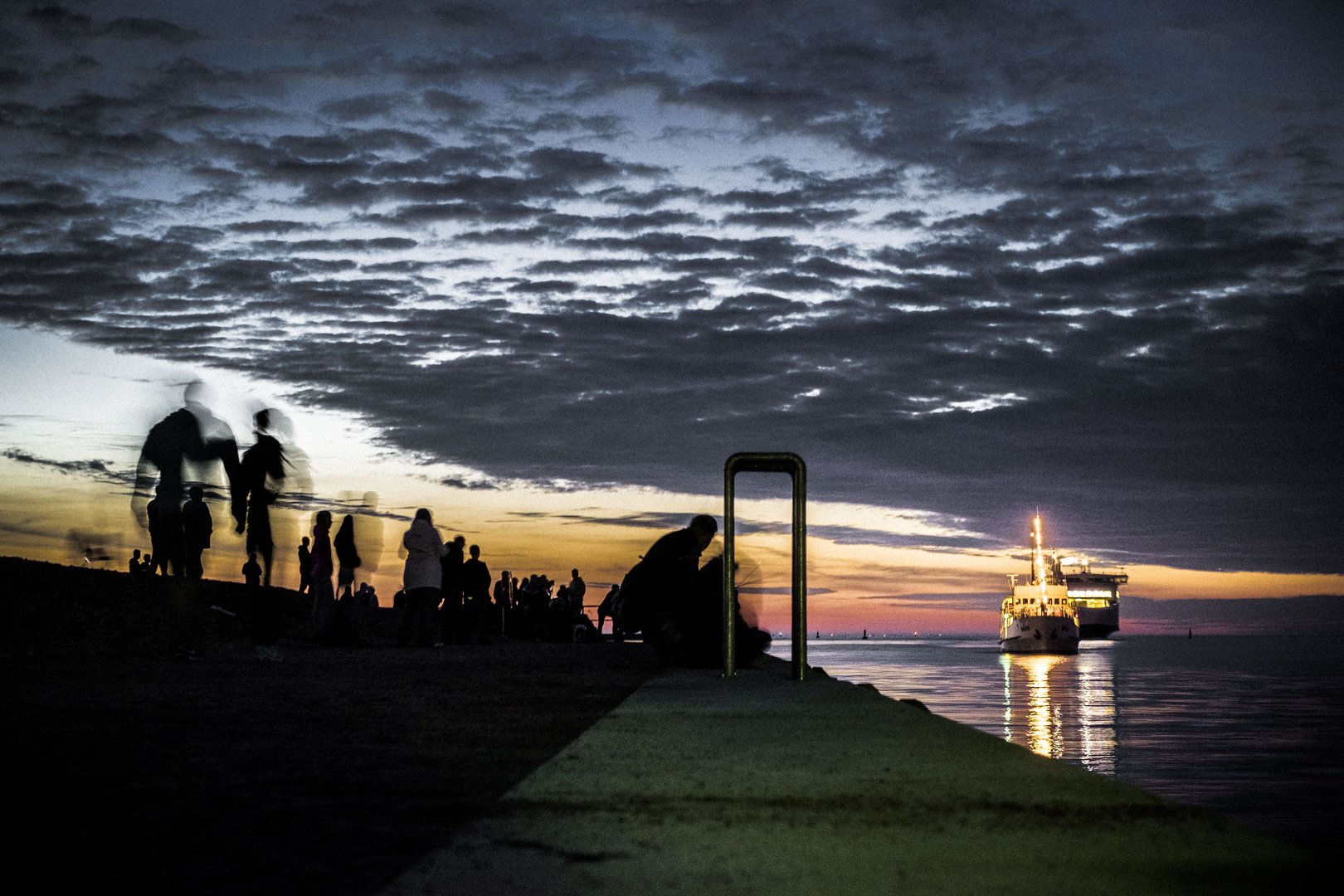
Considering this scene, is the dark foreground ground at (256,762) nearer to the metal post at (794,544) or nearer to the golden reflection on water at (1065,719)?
the metal post at (794,544)

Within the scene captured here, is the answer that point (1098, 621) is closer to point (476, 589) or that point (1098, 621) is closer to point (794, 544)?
point (476, 589)

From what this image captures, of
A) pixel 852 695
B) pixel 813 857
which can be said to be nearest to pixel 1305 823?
pixel 852 695

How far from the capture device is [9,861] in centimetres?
263

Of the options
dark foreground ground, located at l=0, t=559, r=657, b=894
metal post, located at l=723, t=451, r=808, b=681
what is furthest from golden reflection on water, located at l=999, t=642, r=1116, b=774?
dark foreground ground, located at l=0, t=559, r=657, b=894

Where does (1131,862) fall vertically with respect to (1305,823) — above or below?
above

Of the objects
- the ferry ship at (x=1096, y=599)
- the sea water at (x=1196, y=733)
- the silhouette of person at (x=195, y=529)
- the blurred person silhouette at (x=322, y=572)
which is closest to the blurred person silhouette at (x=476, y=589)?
the blurred person silhouette at (x=322, y=572)

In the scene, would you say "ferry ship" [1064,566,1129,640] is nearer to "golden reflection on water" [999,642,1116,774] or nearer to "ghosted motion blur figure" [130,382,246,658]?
"golden reflection on water" [999,642,1116,774]

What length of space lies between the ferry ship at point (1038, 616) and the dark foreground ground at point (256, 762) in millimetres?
102331

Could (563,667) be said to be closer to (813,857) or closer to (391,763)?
(391,763)

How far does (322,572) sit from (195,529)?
548 centimetres

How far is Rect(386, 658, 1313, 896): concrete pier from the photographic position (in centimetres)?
236

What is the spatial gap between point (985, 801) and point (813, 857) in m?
0.87

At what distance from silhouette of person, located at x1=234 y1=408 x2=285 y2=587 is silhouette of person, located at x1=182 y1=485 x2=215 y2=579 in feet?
1.67

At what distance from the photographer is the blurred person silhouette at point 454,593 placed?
59.4 feet
